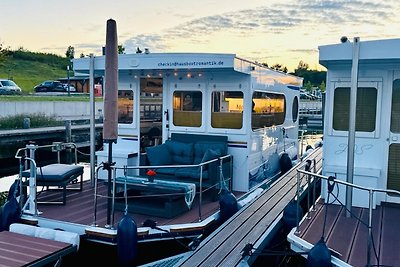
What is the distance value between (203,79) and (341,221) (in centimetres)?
392

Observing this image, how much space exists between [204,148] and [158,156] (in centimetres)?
89

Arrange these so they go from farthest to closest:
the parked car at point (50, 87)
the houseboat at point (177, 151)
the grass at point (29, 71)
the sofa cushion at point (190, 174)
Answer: the grass at point (29, 71) < the parked car at point (50, 87) < the sofa cushion at point (190, 174) < the houseboat at point (177, 151)

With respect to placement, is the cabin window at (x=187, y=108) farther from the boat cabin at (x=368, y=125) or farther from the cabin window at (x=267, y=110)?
the boat cabin at (x=368, y=125)

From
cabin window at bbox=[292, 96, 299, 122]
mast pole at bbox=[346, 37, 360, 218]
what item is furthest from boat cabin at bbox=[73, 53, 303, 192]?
cabin window at bbox=[292, 96, 299, 122]

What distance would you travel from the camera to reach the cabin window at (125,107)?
8.67m

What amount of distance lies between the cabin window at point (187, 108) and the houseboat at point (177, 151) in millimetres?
20

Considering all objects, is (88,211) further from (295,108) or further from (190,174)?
(295,108)

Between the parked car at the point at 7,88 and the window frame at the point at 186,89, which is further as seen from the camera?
the parked car at the point at 7,88

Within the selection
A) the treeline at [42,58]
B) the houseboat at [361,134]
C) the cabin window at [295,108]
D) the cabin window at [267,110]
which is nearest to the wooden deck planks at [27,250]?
the houseboat at [361,134]

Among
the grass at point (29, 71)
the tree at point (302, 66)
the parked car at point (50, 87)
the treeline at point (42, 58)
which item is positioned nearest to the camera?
the parked car at point (50, 87)

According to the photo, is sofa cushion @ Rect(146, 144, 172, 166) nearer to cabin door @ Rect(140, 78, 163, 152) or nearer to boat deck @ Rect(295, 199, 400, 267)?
cabin door @ Rect(140, 78, 163, 152)

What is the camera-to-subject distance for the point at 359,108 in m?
6.43

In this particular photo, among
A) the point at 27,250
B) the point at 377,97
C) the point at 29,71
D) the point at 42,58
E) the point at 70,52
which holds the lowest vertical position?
the point at 27,250

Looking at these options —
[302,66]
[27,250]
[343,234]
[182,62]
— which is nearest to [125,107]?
[182,62]
